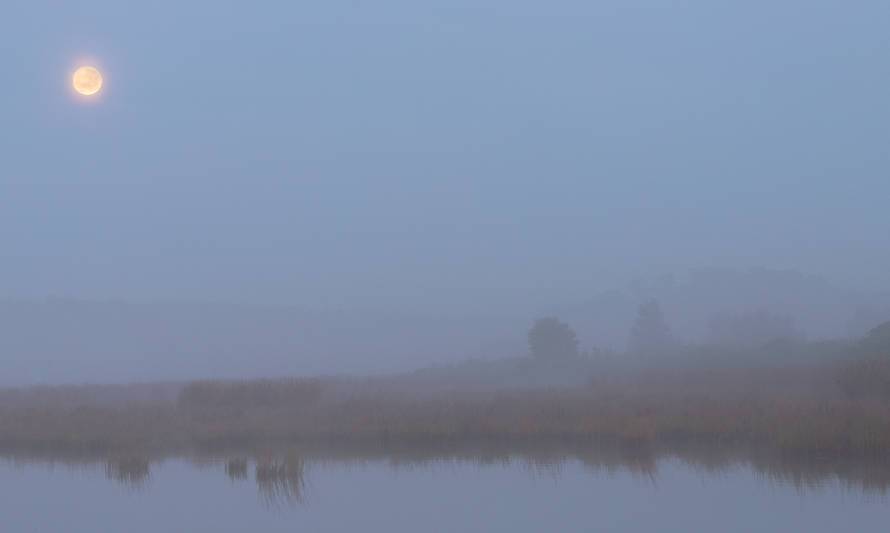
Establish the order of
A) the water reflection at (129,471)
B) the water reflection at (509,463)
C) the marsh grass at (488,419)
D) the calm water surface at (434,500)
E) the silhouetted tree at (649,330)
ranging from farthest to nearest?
the silhouetted tree at (649,330) → the marsh grass at (488,419) → the water reflection at (129,471) → the water reflection at (509,463) → the calm water surface at (434,500)

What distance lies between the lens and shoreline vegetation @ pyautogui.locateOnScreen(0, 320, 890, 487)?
17172 mm

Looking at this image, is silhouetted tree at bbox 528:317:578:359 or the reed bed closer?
the reed bed

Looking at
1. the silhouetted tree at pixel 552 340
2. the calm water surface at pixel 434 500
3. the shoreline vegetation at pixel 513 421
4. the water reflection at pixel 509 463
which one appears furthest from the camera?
the silhouetted tree at pixel 552 340

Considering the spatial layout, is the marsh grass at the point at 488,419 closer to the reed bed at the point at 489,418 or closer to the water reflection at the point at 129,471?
the reed bed at the point at 489,418

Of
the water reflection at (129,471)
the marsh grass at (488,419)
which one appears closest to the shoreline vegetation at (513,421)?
the marsh grass at (488,419)

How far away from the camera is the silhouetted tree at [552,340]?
4434cm

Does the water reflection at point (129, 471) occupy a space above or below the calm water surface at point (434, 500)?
above

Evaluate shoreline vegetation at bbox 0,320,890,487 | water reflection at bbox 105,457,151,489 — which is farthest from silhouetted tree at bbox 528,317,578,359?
water reflection at bbox 105,457,151,489

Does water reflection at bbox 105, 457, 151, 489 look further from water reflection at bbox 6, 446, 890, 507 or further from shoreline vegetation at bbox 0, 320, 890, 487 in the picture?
shoreline vegetation at bbox 0, 320, 890, 487

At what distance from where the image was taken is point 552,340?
45.5 m

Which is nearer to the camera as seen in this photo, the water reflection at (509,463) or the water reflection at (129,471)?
the water reflection at (509,463)

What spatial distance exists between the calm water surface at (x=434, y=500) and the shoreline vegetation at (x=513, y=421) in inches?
58.1

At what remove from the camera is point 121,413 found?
2484 cm

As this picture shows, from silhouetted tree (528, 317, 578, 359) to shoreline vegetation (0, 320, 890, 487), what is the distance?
1465 cm
